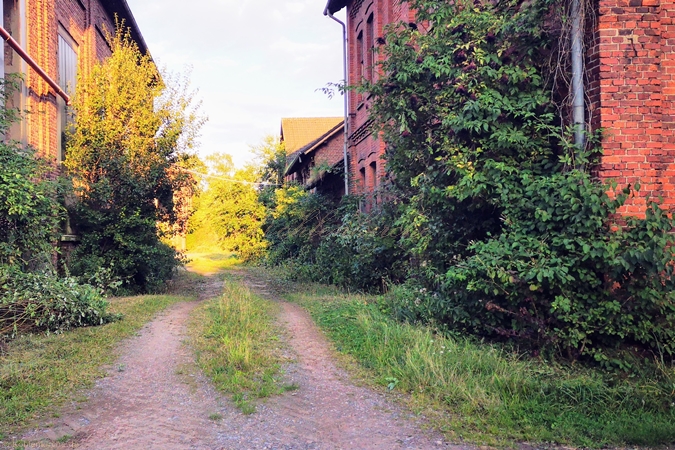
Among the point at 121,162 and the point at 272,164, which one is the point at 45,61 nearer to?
the point at 121,162

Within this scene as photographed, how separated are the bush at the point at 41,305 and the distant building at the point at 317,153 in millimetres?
10265

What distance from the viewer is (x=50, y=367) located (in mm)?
6008

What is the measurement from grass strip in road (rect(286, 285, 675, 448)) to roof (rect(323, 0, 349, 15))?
15461mm

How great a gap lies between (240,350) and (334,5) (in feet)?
52.5

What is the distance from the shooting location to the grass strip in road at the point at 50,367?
481 cm

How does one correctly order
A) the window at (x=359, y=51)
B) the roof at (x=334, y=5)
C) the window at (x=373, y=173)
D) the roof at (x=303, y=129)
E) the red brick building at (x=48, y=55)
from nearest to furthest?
the red brick building at (x=48, y=55) < the window at (x=373, y=173) < the window at (x=359, y=51) < the roof at (x=334, y=5) < the roof at (x=303, y=129)

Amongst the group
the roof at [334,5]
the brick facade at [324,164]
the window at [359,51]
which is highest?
the roof at [334,5]

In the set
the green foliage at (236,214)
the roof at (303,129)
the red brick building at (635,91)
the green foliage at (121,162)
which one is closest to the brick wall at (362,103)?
the green foliage at (121,162)

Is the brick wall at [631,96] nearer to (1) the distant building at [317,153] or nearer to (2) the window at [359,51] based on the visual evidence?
(1) the distant building at [317,153]

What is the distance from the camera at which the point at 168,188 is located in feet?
44.8

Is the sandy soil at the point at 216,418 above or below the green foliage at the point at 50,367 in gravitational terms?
below

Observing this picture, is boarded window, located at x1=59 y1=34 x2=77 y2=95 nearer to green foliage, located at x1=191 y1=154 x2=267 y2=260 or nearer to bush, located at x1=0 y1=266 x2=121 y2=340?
bush, located at x1=0 y1=266 x2=121 y2=340

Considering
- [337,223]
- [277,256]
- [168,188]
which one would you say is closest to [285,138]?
[277,256]

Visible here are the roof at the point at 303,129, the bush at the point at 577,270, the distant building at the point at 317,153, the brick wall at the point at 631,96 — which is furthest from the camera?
the roof at the point at 303,129
